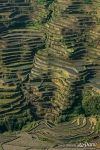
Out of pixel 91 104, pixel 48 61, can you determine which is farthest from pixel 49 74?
pixel 91 104

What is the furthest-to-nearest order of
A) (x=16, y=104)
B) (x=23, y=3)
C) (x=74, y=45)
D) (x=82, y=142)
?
(x=23, y=3) → (x=74, y=45) → (x=16, y=104) → (x=82, y=142)

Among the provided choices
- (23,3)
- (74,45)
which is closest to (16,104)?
(74,45)

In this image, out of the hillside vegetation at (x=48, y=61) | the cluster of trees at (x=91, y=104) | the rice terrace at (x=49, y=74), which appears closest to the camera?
the rice terrace at (x=49, y=74)

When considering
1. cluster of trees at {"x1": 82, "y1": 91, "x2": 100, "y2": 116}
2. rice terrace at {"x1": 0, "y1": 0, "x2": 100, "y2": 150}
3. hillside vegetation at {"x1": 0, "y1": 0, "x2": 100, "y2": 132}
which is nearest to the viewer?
rice terrace at {"x1": 0, "y1": 0, "x2": 100, "y2": 150}

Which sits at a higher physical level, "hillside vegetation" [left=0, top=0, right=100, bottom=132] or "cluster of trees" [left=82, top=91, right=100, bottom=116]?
"hillside vegetation" [left=0, top=0, right=100, bottom=132]

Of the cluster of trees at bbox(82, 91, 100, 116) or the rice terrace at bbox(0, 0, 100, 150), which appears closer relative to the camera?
the rice terrace at bbox(0, 0, 100, 150)

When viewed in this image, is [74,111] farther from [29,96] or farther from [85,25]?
[85,25]

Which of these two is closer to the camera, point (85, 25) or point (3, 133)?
point (3, 133)

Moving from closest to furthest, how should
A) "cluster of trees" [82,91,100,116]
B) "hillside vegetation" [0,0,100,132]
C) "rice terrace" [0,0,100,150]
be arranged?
"rice terrace" [0,0,100,150] < "hillside vegetation" [0,0,100,132] < "cluster of trees" [82,91,100,116]
